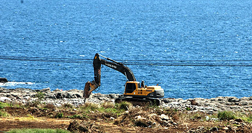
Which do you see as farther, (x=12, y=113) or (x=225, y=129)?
(x=12, y=113)

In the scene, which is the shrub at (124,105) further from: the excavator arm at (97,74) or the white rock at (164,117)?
the white rock at (164,117)

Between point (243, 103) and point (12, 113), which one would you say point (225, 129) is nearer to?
point (12, 113)

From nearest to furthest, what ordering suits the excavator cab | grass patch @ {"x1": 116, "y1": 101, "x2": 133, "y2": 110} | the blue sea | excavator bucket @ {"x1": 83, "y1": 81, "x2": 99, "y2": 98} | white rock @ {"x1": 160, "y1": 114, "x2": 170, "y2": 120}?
white rock @ {"x1": 160, "y1": 114, "x2": 170, "y2": 120} → grass patch @ {"x1": 116, "y1": 101, "x2": 133, "y2": 110} → the excavator cab → excavator bucket @ {"x1": 83, "y1": 81, "x2": 99, "y2": 98} → the blue sea

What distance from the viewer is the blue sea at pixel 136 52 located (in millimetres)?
71750

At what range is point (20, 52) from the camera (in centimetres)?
10381

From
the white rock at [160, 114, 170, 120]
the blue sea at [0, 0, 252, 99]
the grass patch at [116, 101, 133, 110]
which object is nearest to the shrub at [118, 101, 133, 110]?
the grass patch at [116, 101, 133, 110]

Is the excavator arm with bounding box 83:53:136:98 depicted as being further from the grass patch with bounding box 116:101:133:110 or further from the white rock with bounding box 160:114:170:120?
the white rock with bounding box 160:114:170:120

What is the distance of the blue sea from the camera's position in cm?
7175

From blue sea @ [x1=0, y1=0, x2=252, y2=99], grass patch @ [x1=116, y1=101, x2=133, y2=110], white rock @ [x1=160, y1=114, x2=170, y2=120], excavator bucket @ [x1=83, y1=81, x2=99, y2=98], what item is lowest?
white rock @ [x1=160, y1=114, x2=170, y2=120]

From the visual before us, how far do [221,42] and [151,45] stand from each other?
2420 centimetres

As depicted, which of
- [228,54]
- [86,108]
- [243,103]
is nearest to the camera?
[86,108]

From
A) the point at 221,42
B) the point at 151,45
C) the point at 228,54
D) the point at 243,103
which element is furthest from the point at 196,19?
the point at 243,103

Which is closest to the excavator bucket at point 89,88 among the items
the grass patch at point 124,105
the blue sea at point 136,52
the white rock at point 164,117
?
the grass patch at point 124,105

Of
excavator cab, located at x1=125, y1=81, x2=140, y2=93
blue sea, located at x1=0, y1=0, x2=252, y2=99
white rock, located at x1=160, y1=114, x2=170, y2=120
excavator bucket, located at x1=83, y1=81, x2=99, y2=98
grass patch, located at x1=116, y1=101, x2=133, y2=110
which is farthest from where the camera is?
blue sea, located at x1=0, y1=0, x2=252, y2=99
